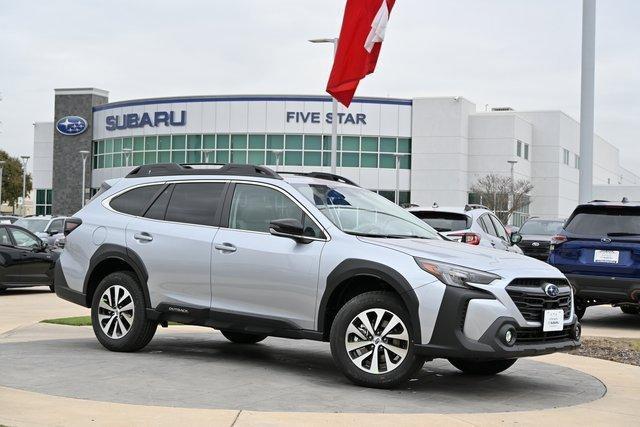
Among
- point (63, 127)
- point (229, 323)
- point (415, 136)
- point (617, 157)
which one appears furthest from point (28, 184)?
point (229, 323)

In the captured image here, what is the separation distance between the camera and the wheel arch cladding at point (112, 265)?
28.8 feet

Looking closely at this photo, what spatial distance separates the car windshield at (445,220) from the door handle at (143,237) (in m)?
6.36

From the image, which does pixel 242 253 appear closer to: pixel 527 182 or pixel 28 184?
pixel 527 182

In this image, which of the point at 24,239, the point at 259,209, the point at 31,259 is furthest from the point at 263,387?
Answer: the point at 24,239

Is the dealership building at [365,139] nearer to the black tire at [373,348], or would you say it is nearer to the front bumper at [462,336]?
the black tire at [373,348]

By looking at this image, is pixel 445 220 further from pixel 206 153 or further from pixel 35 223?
pixel 206 153

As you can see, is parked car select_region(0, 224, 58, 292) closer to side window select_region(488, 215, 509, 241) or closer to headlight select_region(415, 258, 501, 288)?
side window select_region(488, 215, 509, 241)

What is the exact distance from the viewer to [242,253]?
26.5 ft

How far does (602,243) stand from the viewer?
12.8 m

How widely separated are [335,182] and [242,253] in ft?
4.42

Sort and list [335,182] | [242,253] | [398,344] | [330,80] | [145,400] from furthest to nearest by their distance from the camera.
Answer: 1. [330,80]
2. [335,182]
3. [242,253]
4. [398,344]
5. [145,400]

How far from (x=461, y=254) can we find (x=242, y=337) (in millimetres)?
3387

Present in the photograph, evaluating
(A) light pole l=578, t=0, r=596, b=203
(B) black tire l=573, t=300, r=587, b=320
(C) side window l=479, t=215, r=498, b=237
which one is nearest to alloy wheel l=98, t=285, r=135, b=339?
(B) black tire l=573, t=300, r=587, b=320

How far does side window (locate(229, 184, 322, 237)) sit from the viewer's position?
8094 mm
